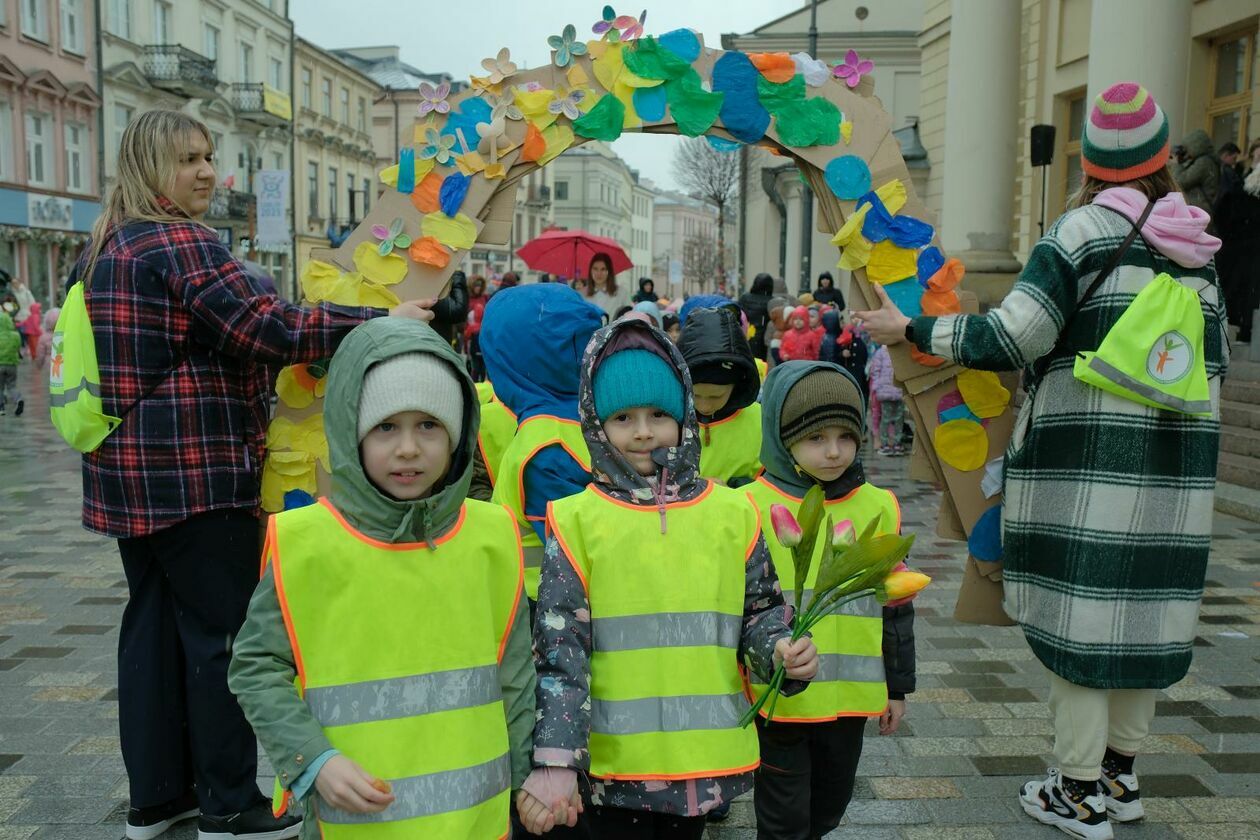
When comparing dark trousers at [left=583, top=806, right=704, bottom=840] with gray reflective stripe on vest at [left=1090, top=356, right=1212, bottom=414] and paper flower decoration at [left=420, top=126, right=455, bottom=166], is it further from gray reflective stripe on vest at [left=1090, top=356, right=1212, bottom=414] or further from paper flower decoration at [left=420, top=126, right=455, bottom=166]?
paper flower decoration at [left=420, top=126, right=455, bottom=166]

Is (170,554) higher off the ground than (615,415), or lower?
lower

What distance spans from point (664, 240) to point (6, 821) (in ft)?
474

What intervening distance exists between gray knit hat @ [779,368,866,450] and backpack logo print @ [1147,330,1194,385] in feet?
2.66

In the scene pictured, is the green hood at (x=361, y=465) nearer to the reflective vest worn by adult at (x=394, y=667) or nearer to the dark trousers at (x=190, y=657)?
the reflective vest worn by adult at (x=394, y=667)

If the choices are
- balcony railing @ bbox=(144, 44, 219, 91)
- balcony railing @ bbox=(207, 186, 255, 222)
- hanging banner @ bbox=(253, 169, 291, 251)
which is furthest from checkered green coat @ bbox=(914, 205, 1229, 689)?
balcony railing @ bbox=(207, 186, 255, 222)

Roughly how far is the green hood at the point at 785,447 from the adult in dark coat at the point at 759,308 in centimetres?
1110

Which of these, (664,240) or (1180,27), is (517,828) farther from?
(664,240)

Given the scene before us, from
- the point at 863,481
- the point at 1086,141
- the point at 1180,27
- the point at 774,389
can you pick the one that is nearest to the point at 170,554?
the point at 774,389

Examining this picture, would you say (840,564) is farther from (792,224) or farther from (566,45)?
(792,224)

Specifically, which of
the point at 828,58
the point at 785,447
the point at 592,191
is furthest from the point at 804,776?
the point at 592,191

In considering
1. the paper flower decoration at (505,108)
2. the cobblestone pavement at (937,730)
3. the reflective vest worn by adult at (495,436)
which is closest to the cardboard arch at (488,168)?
the paper flower decoration at (505,108)

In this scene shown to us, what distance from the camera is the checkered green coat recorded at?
10.2 feet

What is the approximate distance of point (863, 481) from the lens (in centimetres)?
297

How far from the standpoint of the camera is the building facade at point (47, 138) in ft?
96.8
